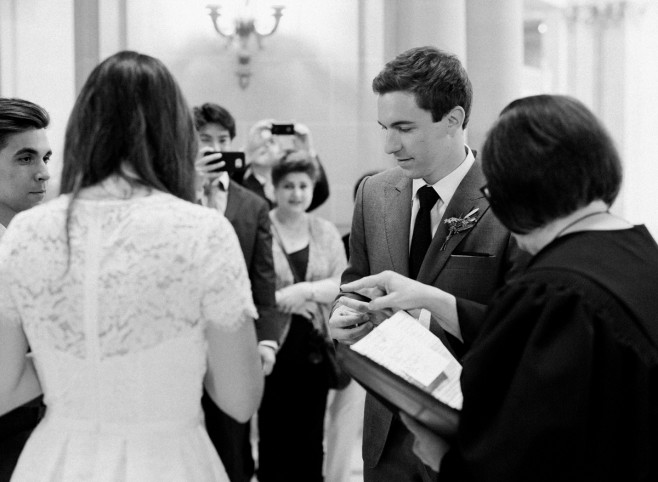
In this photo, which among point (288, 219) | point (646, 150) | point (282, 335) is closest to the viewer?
point (282, 335)

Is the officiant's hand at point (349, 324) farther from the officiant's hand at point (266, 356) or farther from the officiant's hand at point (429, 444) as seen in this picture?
the officiant's hand at point (266, 356)

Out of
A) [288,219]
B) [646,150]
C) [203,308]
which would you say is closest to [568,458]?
[203,308]

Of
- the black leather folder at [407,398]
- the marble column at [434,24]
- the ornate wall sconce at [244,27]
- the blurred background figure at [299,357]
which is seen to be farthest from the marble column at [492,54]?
the black leather folder at [407,398]

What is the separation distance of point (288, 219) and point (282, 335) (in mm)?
779

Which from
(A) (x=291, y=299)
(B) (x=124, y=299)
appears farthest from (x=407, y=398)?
(A) (x=291, y=299)

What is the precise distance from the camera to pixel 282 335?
512cm

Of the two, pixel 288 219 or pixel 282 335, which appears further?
pixel 288 219

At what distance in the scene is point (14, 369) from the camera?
2.09 metres

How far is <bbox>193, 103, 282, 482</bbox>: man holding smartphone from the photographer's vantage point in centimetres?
454

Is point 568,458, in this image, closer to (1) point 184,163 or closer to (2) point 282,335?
(1) point 184,163

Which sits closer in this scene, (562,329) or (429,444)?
(562,329)

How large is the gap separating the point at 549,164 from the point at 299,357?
343cm

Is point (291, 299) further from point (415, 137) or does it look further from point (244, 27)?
point (244, 27)

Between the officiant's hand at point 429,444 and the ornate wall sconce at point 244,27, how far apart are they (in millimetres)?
5987
